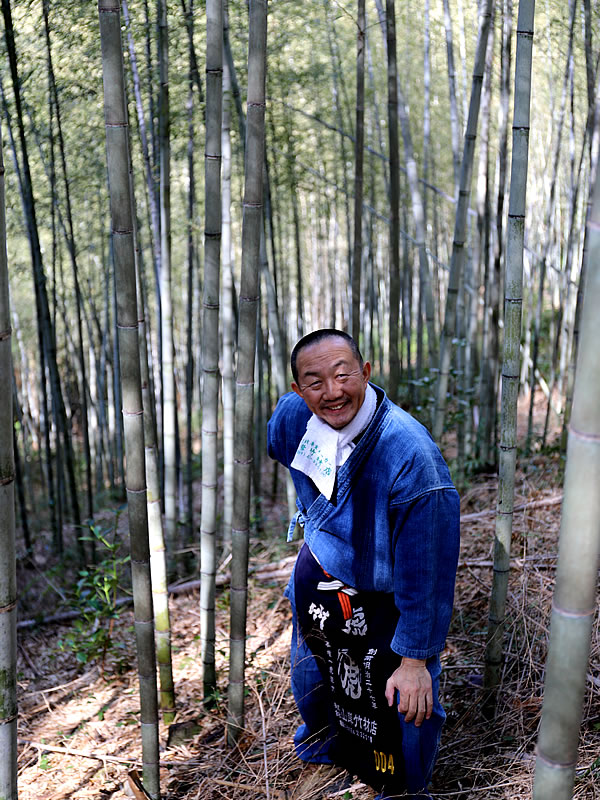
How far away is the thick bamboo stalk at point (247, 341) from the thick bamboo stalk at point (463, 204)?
696mm

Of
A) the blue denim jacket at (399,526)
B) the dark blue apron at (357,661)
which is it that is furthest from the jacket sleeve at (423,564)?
the dark blue apron at (357,661)

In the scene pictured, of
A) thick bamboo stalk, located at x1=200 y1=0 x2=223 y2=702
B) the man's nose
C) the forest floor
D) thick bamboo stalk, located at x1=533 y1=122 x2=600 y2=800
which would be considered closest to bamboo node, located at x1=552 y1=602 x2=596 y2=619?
thick bamboo stalk, located at x1=533 y1=122 x2=600 y2=800

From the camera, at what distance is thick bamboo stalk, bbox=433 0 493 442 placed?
6.48 ft

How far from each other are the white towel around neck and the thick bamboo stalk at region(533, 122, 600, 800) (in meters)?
0.72

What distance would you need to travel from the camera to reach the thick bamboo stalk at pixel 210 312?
1653 millimetres

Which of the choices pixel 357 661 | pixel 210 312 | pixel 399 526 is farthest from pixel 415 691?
pixel 210 312

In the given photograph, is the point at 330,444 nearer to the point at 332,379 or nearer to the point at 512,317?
the point at 332,379

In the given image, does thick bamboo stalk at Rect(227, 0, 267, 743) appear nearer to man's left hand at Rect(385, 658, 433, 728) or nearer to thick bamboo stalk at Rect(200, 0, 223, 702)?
thick bamboo stalk at Rect(200, 0, 223, 702)

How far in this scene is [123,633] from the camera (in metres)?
2.94

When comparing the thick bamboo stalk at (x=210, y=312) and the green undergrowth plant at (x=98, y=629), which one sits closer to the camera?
the thick bamboo stalk at (x=210, y=312)

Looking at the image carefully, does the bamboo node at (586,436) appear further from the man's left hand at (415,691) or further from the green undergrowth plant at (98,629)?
the green undergrowth plant at (98,629)

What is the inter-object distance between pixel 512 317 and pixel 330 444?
55 cm

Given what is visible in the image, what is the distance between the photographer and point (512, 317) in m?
1.71

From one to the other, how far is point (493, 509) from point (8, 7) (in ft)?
8.49
